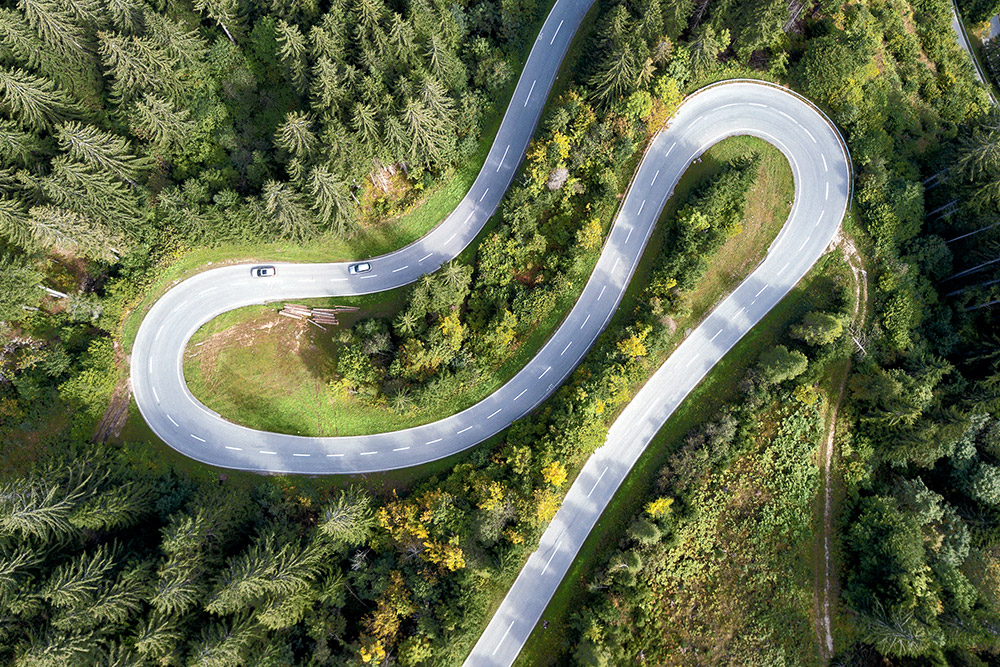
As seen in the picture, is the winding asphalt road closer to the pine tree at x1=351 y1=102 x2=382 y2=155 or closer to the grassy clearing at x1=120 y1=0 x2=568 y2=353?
the grassy clearing at x1=120 y1=0 x2=568 y2=353

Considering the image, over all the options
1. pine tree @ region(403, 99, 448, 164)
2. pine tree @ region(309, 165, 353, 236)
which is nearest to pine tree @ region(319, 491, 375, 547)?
pine tree @ region(309, 165, 353, 236)

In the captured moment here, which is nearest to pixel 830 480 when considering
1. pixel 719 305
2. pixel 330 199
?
pixel 719 305

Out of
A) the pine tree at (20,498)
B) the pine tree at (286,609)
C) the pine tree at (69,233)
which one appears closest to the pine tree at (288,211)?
the pine tree at (69,233)

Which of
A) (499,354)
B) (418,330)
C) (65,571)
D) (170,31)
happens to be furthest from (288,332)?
(170,31)

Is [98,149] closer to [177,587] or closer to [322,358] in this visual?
[322,358]

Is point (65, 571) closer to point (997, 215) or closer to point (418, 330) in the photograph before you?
point (418, 330)

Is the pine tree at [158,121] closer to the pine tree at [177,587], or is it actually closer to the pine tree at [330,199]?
the pine tree at [330,199]

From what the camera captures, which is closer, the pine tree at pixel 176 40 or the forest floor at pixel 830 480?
the forest floor at pixel 830 480
